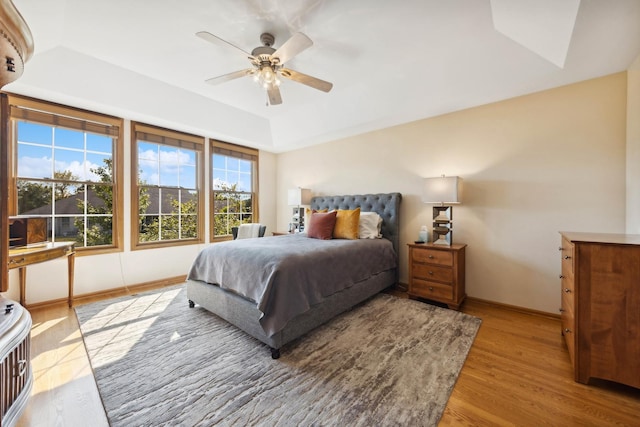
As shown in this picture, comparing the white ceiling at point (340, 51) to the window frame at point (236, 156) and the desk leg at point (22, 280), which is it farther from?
the desk leg at point (22, 280)

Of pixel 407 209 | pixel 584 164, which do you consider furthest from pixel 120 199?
pixel 584 164

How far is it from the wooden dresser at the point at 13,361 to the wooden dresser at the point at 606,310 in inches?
123

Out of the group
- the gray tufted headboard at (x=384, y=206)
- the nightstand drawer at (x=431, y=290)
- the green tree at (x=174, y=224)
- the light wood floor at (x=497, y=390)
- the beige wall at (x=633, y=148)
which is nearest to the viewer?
the light wood floor at (x=497, y=390)

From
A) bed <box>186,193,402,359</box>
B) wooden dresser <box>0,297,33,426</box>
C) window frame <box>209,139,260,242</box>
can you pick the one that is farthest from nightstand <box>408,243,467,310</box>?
window frame <box>209,139,260,242</box>

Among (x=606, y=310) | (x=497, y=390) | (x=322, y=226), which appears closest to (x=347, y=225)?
(x=322, y=226)

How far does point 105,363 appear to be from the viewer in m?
1.89

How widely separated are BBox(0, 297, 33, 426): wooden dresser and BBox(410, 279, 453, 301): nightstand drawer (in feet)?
10.7

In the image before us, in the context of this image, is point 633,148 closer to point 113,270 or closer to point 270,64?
point 270,64

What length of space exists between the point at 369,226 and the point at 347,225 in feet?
1.19

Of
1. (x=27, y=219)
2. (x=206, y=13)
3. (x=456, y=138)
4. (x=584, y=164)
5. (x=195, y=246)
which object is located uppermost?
(x=206, y=13)

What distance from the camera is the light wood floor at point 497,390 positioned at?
140 centimetres

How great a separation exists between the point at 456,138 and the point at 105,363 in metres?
4.26

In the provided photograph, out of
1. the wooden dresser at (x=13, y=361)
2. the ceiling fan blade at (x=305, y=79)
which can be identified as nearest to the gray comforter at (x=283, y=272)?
the wooden dresser at (x=13, y=361)

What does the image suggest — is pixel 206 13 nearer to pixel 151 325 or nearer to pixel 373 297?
pixel 151 325
